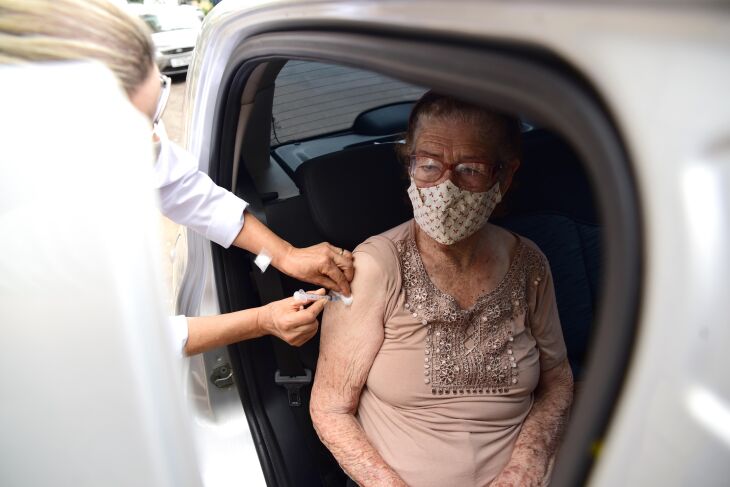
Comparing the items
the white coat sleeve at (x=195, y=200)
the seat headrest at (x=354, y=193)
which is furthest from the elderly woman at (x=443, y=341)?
the white coat sleeve at (x=195, y=200)

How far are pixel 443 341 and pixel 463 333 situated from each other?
2.7 inches

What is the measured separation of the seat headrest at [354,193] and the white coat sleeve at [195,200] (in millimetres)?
331

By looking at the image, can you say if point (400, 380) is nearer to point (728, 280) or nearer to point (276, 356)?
point (276, 356)

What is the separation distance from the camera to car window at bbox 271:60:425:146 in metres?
3.08

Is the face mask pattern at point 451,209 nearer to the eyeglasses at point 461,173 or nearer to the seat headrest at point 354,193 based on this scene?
the eyeglasses at point 461,173

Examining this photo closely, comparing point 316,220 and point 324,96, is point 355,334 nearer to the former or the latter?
point 316,220

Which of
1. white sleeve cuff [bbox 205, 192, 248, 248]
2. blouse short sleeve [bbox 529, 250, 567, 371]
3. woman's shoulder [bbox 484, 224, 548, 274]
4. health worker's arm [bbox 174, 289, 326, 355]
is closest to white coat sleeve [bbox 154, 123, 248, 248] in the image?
white sleeve cuff [bbox 205, 192, 248, 248]

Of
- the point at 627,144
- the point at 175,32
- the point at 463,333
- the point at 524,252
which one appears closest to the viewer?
the point at 627,144

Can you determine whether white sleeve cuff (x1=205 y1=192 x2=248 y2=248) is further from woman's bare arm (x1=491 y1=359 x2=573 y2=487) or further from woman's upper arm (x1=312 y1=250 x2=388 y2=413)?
woman's bare arm (x1=491 y1=359 x2=573 y2=487)

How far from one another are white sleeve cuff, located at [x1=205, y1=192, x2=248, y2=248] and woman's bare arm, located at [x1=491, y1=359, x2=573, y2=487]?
106 centimetres

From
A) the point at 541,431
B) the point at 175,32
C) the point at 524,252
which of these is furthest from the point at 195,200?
the point at 175,32

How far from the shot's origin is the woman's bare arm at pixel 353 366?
5.16ft

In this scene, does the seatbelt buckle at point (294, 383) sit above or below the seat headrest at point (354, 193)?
below

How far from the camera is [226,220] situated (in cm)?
170
